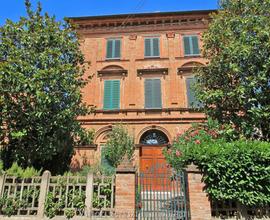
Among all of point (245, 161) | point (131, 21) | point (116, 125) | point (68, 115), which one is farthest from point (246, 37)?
point (131, 21)

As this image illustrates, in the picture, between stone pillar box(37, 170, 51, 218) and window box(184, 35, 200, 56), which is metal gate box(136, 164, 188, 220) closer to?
stone pillar box(37, 170, 51, 218)

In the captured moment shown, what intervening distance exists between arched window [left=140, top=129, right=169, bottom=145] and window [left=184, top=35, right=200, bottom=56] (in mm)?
6149

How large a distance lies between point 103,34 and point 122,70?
143 inches

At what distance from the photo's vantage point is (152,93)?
1650 cm

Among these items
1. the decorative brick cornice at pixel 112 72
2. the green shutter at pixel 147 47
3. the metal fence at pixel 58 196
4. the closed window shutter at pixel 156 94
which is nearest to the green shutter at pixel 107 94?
the decorative brick cornice at pixel 112 72

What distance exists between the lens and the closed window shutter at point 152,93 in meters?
16.2

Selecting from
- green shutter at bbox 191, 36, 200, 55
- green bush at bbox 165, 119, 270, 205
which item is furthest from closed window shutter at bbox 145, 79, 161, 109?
green bush at bbox 165, 119, 270, 205

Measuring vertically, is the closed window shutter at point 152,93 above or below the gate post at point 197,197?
above

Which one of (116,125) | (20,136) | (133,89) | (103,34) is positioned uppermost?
(103,34)

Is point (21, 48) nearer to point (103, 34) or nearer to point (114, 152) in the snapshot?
point (114, 152)

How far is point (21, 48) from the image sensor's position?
972cm

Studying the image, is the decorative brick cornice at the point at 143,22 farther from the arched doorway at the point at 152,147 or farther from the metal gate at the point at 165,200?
the metal gate at the point at 165,200

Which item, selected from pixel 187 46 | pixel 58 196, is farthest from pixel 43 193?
pixel 187 46

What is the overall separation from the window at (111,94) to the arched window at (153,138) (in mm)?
2713
